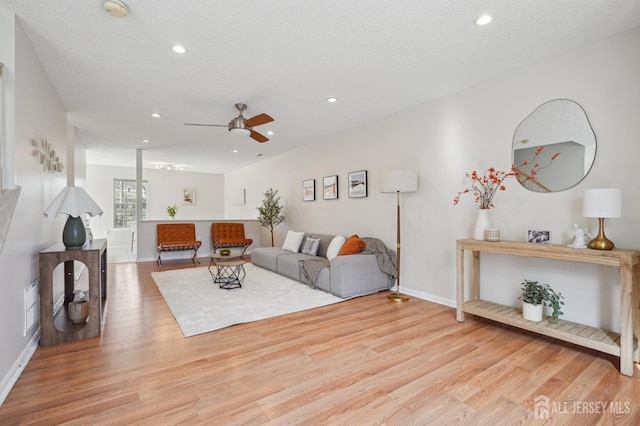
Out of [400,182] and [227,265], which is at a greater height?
[400,182]

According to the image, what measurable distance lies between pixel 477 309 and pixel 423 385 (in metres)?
1.42

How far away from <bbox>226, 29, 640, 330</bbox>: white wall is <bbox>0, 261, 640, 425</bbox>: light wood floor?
24.3 inches

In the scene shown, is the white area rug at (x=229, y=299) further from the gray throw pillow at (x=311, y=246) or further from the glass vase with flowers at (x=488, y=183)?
the glass vase with flowers at (x=488, y=183)

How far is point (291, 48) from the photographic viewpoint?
2.74 metres

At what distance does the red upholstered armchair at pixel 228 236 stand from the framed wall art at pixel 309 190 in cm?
211

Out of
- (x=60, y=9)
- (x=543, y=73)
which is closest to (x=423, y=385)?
(x=543, y=73)

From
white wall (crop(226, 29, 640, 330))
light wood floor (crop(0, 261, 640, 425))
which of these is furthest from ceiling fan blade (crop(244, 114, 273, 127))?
light wood floor (crop(0, 261, 640, 425))

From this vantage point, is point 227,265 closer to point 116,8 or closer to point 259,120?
point 259,120

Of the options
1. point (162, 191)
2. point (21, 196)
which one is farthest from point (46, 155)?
point (162, 191)

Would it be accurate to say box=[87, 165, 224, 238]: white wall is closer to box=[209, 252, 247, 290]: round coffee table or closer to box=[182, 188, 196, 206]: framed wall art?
box=[182, 188, 196, 206]: framed wall art

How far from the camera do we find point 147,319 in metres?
3.25

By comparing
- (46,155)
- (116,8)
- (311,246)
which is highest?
(116,8)

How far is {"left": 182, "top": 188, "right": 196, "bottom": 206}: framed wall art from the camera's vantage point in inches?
429

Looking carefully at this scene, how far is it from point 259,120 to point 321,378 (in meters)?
2.98
